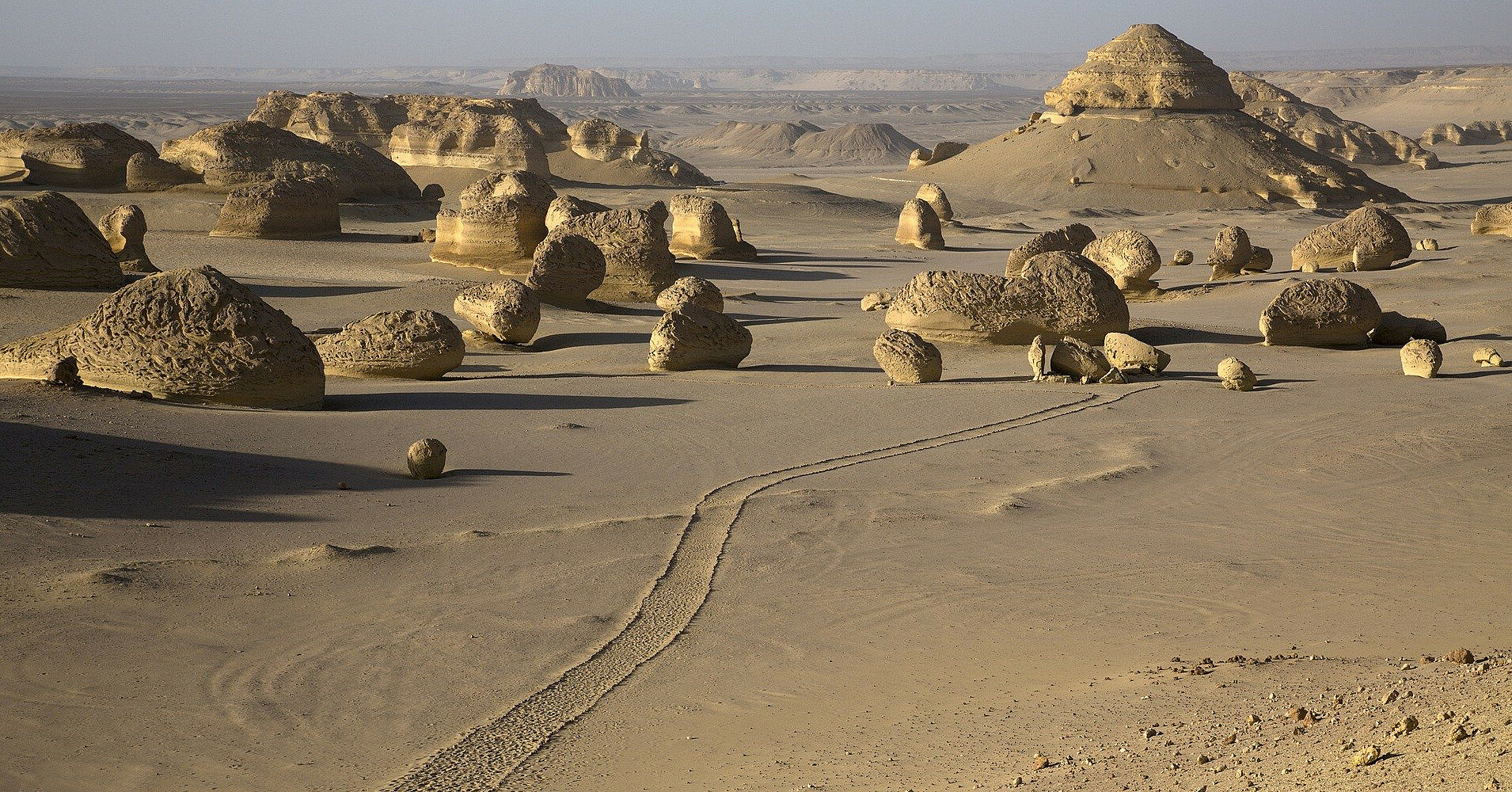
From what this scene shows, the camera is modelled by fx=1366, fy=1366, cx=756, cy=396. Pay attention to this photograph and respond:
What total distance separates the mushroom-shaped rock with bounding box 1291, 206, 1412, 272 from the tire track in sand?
13.6 m

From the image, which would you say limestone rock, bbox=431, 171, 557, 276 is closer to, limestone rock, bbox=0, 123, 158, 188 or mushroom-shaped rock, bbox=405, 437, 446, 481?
limestone rock, bbox=0, 123, 158, 188

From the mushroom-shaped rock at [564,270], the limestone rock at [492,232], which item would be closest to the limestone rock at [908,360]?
the mushroom-shaped rock at [564,270]

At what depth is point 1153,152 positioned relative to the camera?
35.5 meters

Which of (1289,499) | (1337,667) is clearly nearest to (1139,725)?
(1337,667)

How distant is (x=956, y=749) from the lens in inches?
167

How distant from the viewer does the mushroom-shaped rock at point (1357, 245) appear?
62.1 ft

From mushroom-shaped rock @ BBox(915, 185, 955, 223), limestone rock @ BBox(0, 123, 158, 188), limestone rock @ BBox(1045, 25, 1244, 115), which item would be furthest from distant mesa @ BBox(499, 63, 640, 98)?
limestone rock @ BBox(0, 123, 158, 188)

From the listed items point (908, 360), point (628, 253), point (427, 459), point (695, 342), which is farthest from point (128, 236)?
point (427, 459)

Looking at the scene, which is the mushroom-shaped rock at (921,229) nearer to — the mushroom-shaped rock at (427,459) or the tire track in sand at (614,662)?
the tire track in sand at (614,662)

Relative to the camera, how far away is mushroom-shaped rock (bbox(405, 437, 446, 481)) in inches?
283

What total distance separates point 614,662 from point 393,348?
6.15m

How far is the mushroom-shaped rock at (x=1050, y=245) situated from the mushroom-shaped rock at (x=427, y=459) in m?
9.95

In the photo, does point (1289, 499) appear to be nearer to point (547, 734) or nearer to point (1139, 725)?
point (1139, 725)

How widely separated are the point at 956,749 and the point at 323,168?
2424 centimetres
